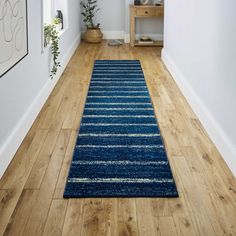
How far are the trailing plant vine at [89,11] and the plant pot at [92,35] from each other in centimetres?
14

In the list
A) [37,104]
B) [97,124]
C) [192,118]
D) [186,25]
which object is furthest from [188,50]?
[37,104]

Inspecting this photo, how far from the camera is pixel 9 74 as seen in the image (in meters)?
2.56

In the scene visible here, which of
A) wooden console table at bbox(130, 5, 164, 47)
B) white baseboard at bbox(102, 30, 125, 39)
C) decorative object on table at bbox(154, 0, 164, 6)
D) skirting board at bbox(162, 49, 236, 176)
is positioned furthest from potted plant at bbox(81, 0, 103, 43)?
skirting board at bbox(162, 49, 236, 176)

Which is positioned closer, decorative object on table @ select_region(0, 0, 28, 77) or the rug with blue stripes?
the rug with blue stripes

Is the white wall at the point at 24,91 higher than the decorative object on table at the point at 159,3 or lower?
lower

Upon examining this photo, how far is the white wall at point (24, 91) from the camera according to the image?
8.11 ft

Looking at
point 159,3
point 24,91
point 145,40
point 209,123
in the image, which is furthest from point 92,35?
point 209,123

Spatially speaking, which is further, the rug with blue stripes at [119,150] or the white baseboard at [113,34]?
the white baseboard at [113,34]

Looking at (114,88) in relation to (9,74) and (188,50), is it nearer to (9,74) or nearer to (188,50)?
(188,50)

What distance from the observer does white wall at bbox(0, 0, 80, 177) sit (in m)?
2.47

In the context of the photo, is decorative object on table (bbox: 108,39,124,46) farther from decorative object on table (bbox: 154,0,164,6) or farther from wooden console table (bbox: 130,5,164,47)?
decorative object on table (bbox: 154,0,164,6)

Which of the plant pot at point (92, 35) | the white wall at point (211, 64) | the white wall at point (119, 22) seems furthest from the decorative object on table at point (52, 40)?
the white wall at point (119, 22)

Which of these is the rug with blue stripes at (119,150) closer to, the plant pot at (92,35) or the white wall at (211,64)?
the white wall at (211,64)

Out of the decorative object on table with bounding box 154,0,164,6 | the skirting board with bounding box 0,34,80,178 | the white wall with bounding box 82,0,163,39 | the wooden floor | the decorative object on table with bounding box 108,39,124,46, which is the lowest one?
the wooden floor
